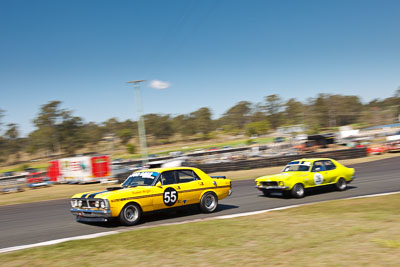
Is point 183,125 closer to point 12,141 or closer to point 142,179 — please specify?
point 12,141

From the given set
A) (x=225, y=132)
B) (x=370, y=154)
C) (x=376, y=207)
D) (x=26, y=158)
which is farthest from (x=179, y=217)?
(x=225, y=132)

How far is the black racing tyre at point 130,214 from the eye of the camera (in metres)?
8.75

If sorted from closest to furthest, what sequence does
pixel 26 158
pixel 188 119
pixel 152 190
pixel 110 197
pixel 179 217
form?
pixel 110 197
pixel 152 190
pixel 179 217
pixel 26 158
pixel 188 119

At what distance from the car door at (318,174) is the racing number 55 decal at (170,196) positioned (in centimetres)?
596

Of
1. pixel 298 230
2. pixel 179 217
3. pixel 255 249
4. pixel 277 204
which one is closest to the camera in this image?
pixel 255 249

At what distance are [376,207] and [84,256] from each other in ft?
24.1

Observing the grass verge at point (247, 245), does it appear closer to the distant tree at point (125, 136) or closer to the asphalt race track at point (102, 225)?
the asphalt race track at point (102, 225)

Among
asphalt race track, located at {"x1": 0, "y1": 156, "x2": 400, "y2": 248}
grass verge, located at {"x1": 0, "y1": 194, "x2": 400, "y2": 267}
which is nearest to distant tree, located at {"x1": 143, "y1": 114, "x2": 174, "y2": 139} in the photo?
asphalt race track, located at {"x1": 0, "y1": 156, "x2": 400, "y2": 248}

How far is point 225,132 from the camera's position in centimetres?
13850

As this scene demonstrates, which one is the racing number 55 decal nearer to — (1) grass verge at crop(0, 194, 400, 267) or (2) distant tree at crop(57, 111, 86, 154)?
(1) grass verge at crop(0, 194, 400, 267)

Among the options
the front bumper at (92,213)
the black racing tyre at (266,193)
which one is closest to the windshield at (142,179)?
the front bumper at (92,213)

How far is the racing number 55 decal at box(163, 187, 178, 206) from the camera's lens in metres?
9.53

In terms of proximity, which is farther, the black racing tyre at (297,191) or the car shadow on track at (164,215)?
the black racing tyre at (297,191)

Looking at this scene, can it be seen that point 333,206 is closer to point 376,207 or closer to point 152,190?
point 376,207
